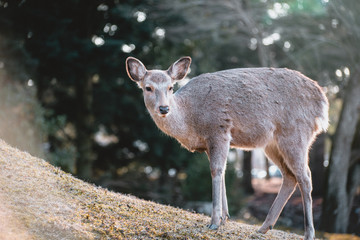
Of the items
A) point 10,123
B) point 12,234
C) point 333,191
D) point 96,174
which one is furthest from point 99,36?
point 12,234

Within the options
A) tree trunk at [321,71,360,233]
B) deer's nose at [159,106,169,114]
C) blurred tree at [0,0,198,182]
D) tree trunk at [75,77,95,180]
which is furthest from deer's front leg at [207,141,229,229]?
tree trunk at [75,77,95,180]

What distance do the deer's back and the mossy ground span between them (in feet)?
4.87

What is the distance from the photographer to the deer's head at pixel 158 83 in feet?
22.7

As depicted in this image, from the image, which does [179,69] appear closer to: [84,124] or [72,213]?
[72,213]

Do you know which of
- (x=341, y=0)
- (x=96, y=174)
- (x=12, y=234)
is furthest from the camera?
(x=96, y=174)

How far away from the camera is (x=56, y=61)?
14.6 m

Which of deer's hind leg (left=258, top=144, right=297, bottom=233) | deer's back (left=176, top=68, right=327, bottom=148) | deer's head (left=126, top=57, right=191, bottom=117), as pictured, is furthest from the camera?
deer's hind leg (left=258, top=144, right=297, bottom=233)

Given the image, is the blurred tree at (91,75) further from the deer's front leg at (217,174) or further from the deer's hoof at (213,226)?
the deer's hoof at (213,226)

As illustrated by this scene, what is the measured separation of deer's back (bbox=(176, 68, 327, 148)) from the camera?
729 cm

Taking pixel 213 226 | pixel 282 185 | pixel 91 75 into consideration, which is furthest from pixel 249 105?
pixel 91 75

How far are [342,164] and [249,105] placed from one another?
26.3 ft

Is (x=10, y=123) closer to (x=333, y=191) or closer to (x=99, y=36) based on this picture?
(x=99, y=36)

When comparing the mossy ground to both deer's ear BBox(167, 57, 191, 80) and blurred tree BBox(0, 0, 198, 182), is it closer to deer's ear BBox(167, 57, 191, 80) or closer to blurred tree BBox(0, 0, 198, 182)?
deer's ear BBox(167, 57, 191, 80)

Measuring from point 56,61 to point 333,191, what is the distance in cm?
963
